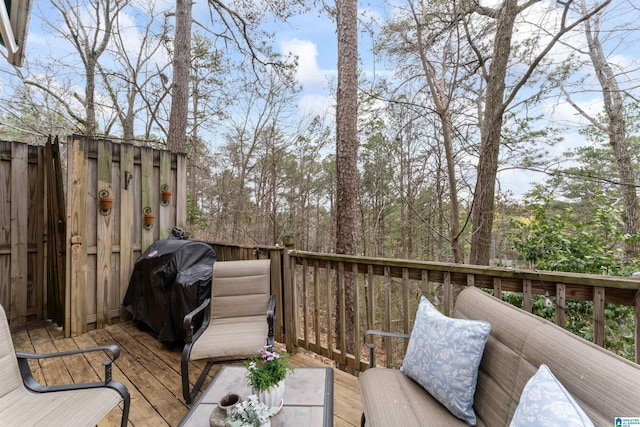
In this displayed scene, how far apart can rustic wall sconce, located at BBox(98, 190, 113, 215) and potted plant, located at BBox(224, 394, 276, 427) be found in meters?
3.20

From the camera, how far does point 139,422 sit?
191 cm

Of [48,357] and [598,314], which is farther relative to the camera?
[48,357]

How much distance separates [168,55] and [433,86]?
22.4 ft

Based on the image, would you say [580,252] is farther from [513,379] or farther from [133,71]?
[133,71]

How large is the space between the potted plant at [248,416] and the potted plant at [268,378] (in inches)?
5.5

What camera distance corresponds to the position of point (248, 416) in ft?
3.67

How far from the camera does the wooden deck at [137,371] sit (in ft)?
6.57

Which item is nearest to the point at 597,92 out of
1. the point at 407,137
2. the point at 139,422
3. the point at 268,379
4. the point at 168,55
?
the point at 407,137

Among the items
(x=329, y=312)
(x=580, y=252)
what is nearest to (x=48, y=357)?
(x=329, y=312)

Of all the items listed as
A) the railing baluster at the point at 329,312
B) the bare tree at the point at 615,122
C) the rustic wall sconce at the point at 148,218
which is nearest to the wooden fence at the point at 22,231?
the rustic wall sconce at the point at 148,218

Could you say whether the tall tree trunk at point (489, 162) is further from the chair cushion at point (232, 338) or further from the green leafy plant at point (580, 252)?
the chair cushion at point (232, 338)

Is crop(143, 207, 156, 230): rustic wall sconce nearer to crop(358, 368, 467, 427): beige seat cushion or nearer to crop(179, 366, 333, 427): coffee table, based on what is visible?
crop(179, 366, 333, 427): coffee table

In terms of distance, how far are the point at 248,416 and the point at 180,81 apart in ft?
19.0

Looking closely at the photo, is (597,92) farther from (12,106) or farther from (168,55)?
(12,106)
